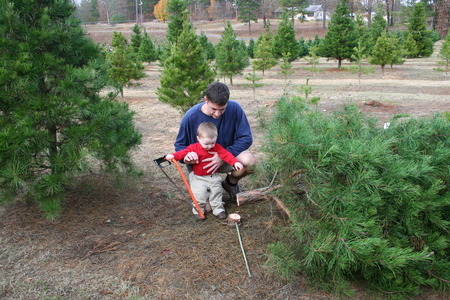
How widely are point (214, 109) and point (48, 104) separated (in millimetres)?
1348

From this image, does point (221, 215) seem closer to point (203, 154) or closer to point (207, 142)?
point (203, 154)

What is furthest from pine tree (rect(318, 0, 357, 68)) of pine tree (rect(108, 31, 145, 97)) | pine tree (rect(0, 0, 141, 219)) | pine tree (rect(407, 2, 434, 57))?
pine tree (rect(0, 0, 141, 219))

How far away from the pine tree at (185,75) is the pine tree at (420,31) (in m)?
21.0

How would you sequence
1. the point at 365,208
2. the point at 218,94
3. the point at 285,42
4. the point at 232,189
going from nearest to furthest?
the point at 365,208 < the point at 218,94 < the point at 232,189 < the point at 285,42

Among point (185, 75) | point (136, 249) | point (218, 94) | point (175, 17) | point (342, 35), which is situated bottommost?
point (136, 249)

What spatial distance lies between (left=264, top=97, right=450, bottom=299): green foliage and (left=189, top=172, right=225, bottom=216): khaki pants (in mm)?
923

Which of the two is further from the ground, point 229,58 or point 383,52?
point 383,52

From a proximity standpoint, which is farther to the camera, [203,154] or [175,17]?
[175,17]

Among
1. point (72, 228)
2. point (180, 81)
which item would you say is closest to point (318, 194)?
point (72, 228)

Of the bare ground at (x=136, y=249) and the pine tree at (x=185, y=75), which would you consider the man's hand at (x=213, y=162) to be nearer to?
the bare ground at (x=136, y=249)

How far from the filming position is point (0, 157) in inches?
106

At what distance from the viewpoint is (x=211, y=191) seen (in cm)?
337

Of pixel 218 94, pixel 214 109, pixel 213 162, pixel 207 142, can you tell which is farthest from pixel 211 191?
pixel 218 94

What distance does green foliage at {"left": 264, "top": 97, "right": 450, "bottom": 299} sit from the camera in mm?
2104
